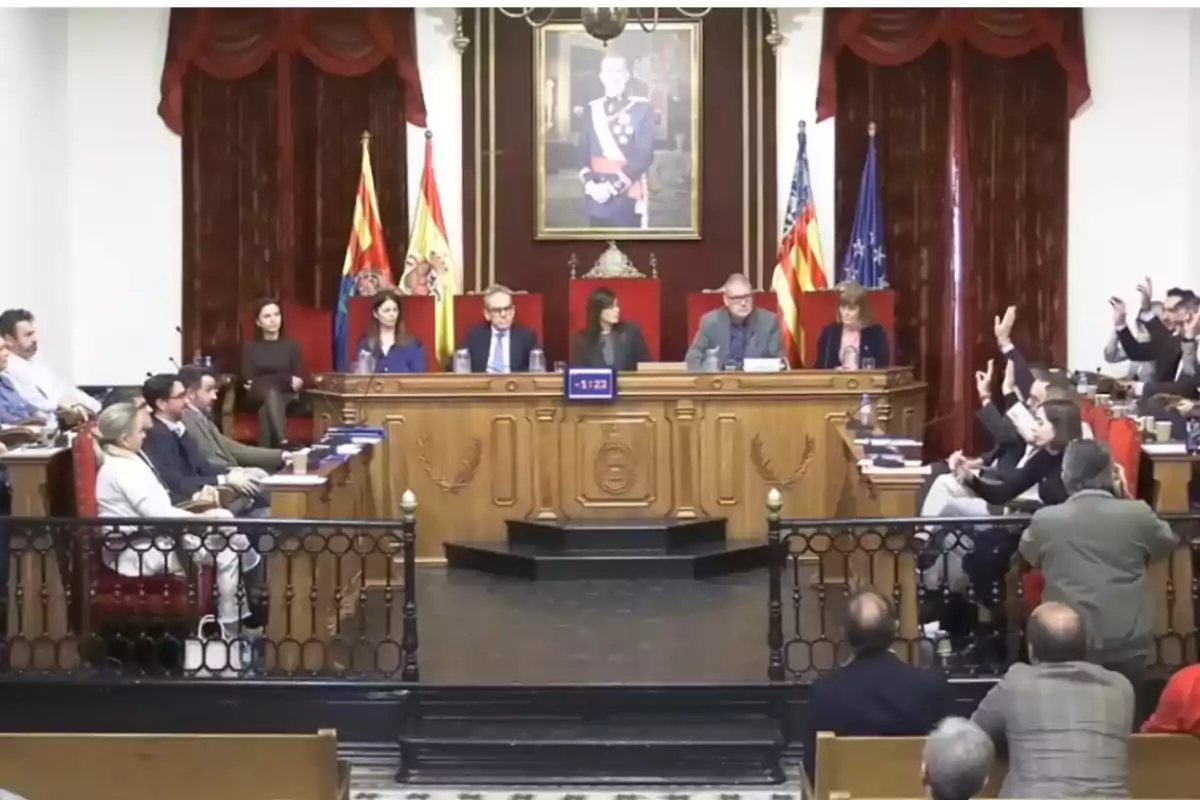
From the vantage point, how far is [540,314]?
1177 cm

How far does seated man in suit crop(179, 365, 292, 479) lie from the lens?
802cm

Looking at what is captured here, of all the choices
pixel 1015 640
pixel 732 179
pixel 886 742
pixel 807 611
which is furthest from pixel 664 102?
pixel 886 742

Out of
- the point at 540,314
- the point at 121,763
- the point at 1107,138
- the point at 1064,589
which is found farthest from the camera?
the point at 1107,138

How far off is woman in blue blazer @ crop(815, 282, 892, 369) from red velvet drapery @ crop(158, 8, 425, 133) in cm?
397

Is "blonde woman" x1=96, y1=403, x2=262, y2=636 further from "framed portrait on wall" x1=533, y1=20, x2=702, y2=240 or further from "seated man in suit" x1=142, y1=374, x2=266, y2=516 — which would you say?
"framed portrait on wall" x1=533, y1=20, x2=702, y2=240

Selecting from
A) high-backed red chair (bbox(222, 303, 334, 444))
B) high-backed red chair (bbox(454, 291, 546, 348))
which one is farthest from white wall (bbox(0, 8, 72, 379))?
high-backed red chair (bbox(454, 291, 546, 348))

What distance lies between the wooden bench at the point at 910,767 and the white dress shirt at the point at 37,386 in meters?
5.68

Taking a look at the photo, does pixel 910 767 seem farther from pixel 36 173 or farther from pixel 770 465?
pixel 36 173

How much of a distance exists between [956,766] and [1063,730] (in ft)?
2.87

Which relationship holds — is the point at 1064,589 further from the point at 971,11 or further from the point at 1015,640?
the point at 971,11

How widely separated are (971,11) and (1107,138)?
4.64ft

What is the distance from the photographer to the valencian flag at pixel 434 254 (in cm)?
1232

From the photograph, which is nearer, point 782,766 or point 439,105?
point 782,766

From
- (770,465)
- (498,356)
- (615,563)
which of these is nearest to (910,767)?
(615,563)
